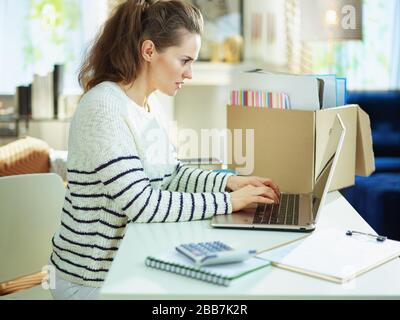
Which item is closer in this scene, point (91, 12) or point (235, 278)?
point (235, 278)

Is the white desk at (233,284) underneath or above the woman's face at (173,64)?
underneath

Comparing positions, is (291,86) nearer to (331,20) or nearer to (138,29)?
(138,29)

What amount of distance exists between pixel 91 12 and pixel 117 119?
3.68m

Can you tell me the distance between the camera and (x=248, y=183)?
1.92 meters

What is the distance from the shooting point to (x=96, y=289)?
1714 millimetres

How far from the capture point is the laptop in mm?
1605

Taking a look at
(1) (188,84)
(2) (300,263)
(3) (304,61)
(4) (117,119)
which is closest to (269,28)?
(3) (304,61)

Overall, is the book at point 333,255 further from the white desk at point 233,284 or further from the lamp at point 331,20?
the lamp at point 331,20

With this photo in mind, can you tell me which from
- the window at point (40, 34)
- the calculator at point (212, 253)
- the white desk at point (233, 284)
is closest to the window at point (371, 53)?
the window at point (40, 34)

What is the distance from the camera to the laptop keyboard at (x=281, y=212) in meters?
1.65

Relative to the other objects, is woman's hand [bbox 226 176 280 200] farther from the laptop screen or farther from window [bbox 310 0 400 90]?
window [bbox 310 0 400 90]

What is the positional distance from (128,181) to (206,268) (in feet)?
1.34

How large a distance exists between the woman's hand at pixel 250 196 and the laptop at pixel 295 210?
2 centimetres

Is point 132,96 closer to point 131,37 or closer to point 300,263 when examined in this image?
point 131,37
